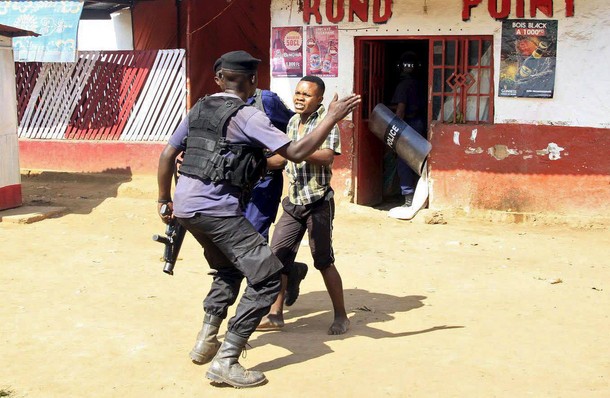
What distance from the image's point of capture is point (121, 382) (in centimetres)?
440

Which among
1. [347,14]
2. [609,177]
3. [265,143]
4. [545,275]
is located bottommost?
[545,275]

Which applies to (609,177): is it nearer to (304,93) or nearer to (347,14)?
(347,14)

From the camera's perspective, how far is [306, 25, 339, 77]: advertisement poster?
9922 millimetres

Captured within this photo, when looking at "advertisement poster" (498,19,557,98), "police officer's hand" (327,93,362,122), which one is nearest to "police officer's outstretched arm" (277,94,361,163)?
"police officer's hand" (327,93,362,122)

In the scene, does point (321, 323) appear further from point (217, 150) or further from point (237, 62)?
point (237, 62)

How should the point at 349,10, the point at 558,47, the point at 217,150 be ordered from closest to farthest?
1. the point at 217,150
2. the point at 558,47
3. the point at 349,10

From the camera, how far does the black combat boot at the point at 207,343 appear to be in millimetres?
4621

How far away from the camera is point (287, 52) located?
10141mm

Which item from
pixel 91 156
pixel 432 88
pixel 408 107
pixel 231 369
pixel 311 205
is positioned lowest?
pixel 231 369

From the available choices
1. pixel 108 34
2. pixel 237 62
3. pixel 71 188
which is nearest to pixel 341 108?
pixel 237 62

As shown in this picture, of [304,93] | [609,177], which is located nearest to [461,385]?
[304,93]

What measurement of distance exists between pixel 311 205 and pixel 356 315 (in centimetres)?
97

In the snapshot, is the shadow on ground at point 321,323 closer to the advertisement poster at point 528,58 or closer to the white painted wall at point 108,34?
the advertisement poster at point 528,58

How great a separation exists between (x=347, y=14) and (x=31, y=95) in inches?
201
